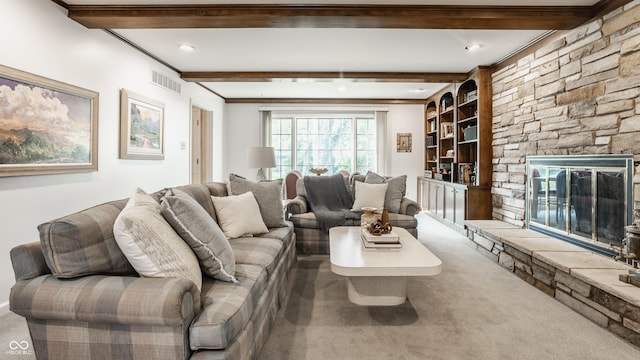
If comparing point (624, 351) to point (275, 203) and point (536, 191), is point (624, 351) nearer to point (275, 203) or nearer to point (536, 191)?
point (536, 191)

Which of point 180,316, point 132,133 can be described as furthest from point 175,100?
point 180,316

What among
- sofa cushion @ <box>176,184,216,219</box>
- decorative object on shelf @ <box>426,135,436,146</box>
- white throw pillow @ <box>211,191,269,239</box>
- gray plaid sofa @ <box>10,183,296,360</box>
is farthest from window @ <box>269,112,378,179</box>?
gray plaid sofa @ <box>10,183,296,360</box>

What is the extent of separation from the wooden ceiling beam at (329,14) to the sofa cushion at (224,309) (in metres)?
2.23

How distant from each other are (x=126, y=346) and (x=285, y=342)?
0.90m

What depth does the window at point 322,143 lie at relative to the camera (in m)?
7.59

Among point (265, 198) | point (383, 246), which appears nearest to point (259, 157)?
point (265, 198)

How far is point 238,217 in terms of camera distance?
110 inches

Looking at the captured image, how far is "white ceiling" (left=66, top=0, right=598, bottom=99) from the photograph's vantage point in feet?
11.7

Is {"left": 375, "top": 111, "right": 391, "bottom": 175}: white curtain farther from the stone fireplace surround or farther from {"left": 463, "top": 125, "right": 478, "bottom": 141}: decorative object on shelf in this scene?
the stone fireplace surround

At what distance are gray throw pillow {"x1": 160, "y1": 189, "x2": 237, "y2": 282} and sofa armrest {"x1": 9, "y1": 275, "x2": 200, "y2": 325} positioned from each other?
1.02 feet

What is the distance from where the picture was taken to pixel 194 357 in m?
1.33

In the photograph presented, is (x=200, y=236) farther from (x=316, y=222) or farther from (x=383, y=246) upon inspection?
(x=316, y=222)

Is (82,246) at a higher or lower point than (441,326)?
higher

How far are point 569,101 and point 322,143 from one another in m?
4.95
